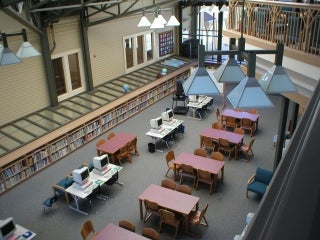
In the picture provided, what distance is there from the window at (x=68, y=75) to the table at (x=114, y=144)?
128 inches

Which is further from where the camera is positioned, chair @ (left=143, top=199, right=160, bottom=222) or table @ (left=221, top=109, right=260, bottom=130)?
table @ (left=221, top=109, right=260, bottom=130)

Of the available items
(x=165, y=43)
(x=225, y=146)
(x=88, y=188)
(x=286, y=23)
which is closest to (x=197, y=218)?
(x=88, y=188)

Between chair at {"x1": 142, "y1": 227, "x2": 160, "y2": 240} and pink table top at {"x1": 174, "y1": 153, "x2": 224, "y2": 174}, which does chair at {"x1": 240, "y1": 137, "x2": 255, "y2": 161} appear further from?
chair at {"x1": 142, "y1": 227, "x2": 160, "y2": 240}

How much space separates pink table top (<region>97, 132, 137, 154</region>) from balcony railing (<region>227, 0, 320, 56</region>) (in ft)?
15.9

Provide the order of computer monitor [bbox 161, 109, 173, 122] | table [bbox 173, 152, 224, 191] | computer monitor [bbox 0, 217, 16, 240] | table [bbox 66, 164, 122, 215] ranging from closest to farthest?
computer monitor [bbox 0, 217, 16, 240]
table [bbox 66, 164, 122, 215]
table [bbox 173, 152, 224, 191]
computer monitor [bbox 161, 109, 173, 122]

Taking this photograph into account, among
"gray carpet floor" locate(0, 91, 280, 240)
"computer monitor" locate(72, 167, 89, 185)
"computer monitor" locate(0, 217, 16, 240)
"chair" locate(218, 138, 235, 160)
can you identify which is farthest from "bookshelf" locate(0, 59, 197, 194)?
"chair" locate(218, 138, 235, 160)

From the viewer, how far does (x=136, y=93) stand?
45.0 feet

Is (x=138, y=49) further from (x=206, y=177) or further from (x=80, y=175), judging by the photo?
(x=80, y=175)

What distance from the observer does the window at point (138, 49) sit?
1566cm

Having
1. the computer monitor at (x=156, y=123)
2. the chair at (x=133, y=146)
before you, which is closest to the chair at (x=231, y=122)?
the computer monitor at (x=156, y=123)

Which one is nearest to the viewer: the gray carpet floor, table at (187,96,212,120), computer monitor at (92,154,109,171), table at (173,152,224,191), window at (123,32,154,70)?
the gray carpet floor

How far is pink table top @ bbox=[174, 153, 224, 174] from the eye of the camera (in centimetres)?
852

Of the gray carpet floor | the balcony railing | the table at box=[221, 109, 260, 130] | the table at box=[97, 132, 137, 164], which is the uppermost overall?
the balcony railing

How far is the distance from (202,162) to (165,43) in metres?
11.0
